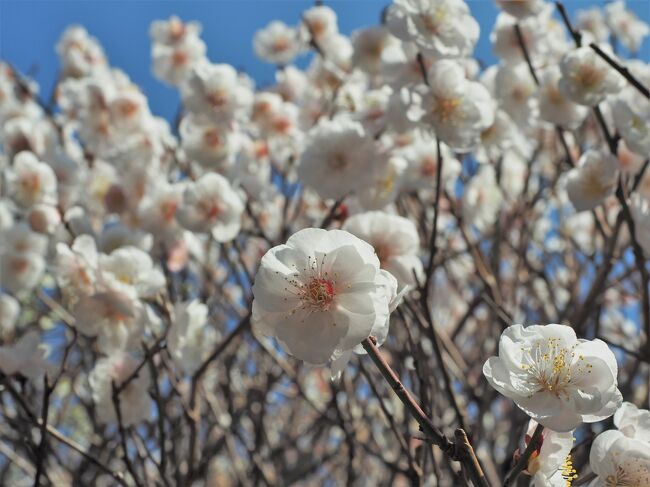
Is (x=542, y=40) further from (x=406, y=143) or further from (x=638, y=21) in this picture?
(x=638, y=21)

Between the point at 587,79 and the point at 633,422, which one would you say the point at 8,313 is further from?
the point at 633,422

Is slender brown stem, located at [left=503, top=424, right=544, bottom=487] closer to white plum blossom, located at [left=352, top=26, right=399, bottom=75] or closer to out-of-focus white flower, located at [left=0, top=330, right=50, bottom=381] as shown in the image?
out-of-focus white flower, located at [left=0, top=330, right=50, bottom=381]

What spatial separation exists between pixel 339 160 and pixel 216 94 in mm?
693

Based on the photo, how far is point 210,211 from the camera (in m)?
2.22

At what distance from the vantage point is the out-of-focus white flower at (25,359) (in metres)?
1.54

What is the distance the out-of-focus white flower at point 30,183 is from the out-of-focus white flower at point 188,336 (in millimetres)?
771

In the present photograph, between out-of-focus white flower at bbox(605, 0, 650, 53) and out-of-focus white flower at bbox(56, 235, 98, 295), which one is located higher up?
out-of-focus white flower at bbox(605, 0, 650, 53)

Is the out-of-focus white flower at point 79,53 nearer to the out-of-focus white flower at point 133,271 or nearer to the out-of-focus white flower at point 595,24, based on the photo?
the out-of-focus white flower at point 133,271

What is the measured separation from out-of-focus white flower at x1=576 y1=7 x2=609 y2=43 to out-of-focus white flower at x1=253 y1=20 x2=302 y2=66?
1567 millimetres

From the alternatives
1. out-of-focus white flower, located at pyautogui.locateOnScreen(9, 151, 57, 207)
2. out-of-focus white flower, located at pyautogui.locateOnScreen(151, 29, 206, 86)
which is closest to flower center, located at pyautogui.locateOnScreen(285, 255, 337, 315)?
out-of-focus white flower, located at pyautogui.locateOnScreen(9, 151, 57, 207)

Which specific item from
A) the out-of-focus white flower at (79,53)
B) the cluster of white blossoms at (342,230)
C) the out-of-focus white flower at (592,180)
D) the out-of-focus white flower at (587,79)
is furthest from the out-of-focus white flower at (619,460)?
the out-of-focus white flower at (79,53)

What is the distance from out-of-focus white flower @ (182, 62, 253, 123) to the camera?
2.53 metres

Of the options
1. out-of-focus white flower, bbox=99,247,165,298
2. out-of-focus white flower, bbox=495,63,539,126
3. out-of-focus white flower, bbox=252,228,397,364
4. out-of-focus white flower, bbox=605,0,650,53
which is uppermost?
out-of-focus white flower, bbox=605,0,650,53

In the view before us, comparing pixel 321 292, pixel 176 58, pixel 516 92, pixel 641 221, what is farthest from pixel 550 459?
pixel 176 58
